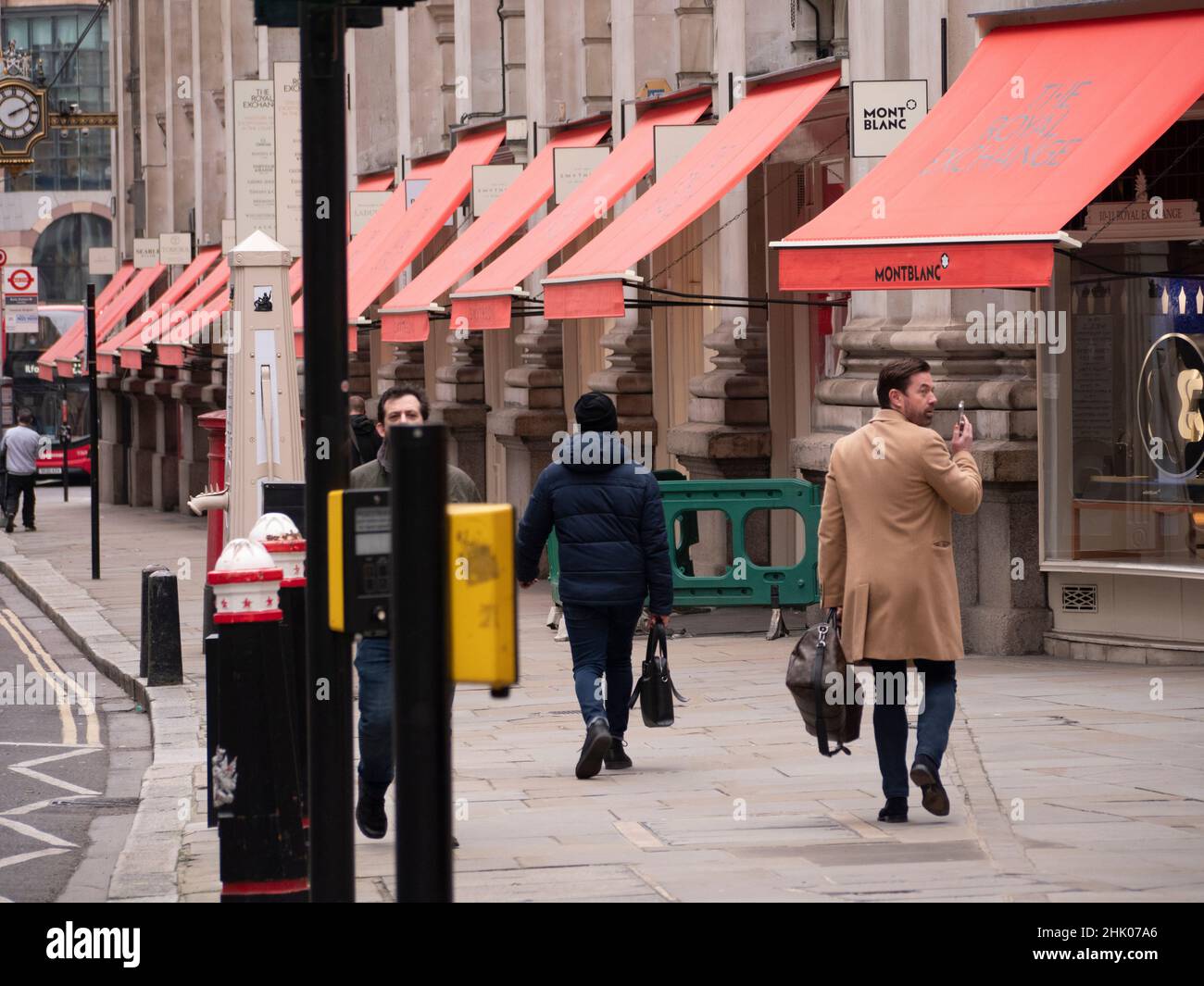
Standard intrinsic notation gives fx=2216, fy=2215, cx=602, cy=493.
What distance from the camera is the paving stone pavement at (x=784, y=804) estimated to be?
7160 mm

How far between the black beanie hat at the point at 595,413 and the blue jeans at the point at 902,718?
193 cm

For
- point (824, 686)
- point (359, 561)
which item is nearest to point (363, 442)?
point (824, 686)

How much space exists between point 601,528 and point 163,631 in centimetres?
518

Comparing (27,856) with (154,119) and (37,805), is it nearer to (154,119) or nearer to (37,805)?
(37,805)

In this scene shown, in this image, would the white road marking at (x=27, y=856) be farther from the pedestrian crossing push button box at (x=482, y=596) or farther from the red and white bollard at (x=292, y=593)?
the pedestrian crossing push button box at (x=482, y=596)

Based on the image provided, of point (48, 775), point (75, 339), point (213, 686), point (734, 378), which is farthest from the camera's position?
point (75, 339)

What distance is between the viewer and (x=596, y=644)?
384 inches

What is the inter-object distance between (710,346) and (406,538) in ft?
44.5

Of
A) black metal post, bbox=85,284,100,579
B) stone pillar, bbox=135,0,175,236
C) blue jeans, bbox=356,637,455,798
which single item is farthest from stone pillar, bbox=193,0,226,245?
blue jeans, bbox=356,637,455,798

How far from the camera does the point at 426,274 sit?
70.7 feet

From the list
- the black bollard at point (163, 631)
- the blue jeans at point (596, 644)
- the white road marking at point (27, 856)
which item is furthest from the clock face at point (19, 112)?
the white road marking at point (27, 856)

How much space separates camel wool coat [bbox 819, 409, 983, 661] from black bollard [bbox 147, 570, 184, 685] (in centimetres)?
659

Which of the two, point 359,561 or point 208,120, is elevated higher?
point 208,120

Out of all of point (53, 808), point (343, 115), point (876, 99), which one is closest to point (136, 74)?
point (876, 99)
